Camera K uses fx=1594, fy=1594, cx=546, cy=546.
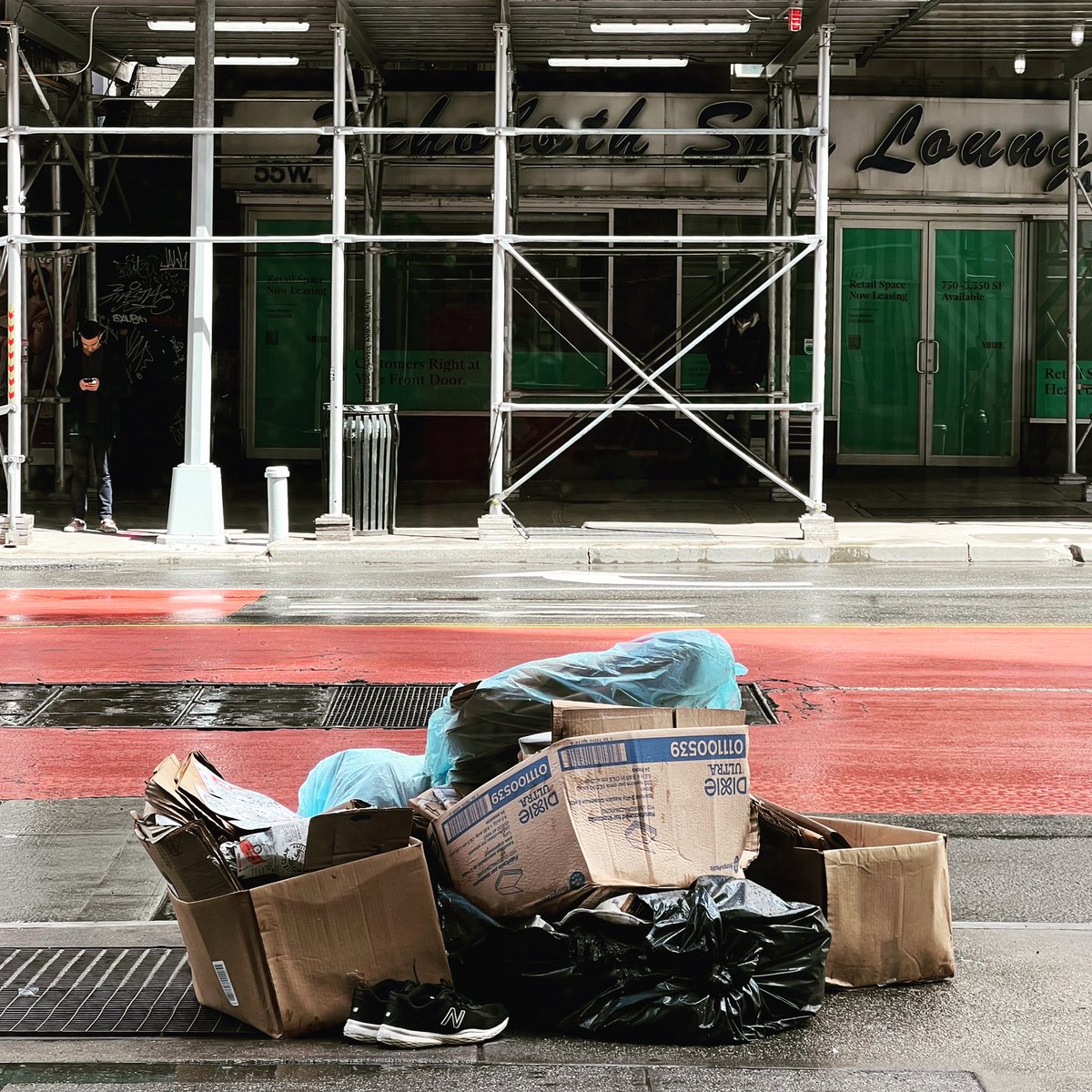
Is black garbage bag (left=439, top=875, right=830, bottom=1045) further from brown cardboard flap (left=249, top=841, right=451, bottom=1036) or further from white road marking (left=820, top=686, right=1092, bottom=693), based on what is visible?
white road marking (left=820, top=686, right=1092, bottom=693)

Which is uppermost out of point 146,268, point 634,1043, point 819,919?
point 146,268

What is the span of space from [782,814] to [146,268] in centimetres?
1747

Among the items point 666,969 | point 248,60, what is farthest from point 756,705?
point 248,60

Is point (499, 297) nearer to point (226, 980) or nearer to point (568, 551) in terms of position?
point (568, 551)

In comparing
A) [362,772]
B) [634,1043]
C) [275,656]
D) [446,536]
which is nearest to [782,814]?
[634,1043]

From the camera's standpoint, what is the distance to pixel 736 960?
4316 mm

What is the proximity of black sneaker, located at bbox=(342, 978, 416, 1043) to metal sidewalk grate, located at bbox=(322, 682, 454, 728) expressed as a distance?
3718 mm

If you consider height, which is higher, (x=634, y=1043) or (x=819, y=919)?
(x=819, y=919)

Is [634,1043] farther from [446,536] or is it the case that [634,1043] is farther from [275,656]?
[446,536]

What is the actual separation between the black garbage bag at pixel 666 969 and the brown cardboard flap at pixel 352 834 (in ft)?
1.32

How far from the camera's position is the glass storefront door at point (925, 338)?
2119 centimetres

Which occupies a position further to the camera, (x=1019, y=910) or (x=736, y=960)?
(x=1019, y=910)

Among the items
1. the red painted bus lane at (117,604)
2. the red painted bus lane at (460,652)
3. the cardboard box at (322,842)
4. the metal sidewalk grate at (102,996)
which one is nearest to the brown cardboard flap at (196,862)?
the cardboard box at (322,842)

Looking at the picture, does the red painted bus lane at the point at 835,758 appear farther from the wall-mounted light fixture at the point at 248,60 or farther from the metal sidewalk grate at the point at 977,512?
the wall-mounted light fixture at the point at 248,60
